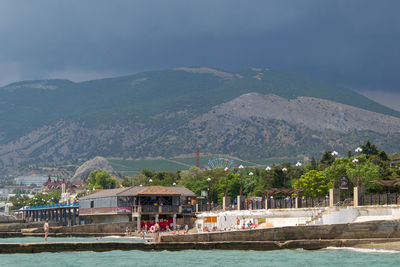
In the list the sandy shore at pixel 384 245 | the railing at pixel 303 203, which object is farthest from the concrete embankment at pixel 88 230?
the sandy shore at pixel 384 245

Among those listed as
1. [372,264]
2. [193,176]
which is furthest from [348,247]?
[193,176]

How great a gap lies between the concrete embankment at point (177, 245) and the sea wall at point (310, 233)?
1363mm

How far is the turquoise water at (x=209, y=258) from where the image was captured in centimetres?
4631

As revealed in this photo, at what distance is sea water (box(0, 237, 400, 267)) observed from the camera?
46344mm

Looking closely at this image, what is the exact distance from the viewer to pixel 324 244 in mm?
55844

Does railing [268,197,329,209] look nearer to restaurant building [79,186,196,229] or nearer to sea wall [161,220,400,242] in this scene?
sea wall [161,220,400,242]

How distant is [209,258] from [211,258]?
151mm

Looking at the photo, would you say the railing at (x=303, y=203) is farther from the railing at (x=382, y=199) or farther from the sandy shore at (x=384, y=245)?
the sandy shore at (x=384, y=245)

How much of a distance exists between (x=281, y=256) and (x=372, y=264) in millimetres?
7725

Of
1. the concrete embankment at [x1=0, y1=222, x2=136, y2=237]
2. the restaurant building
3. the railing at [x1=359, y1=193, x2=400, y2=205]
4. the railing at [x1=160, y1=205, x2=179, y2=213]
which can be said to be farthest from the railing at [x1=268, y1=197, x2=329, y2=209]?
the concrete embankment at [x1=0, y1=222, x2=136, y2=237]

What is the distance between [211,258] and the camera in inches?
1941

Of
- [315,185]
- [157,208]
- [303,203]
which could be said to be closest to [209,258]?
[303,203]

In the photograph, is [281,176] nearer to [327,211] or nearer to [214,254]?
[327,211]

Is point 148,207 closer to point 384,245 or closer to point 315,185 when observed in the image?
point 315,185
